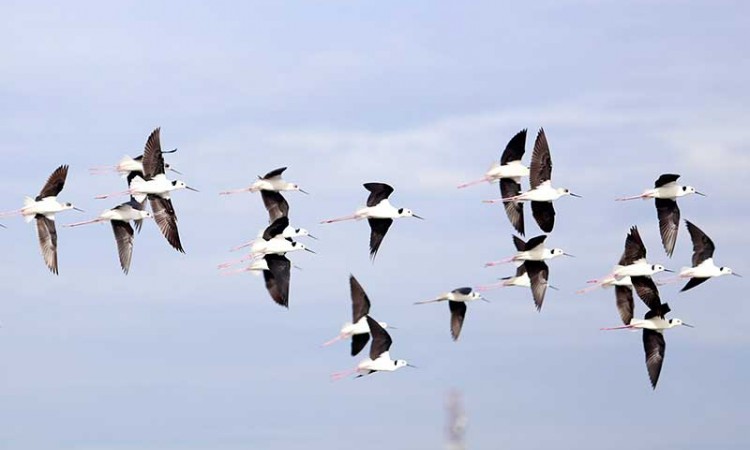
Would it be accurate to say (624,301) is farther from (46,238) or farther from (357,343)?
(46,238)

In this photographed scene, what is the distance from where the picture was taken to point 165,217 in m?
34.9

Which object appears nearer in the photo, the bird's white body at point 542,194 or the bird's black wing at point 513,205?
the bird's white body at point 542,194

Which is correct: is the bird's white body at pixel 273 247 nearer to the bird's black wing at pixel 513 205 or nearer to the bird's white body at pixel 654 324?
the bird's black wing at pixel 513 205

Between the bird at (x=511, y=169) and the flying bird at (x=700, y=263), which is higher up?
the bird at (x=511, y=169)

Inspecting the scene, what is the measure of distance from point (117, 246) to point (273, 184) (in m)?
5.29

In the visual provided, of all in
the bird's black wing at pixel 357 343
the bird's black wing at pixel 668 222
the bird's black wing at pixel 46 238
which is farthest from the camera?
Answer: the bird's black wing at pixel 46 238

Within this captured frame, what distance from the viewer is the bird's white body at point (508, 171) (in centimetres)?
3659

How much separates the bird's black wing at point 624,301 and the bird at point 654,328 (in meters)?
0.51

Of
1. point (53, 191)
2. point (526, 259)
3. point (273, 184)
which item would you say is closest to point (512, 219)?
point (526, 259)

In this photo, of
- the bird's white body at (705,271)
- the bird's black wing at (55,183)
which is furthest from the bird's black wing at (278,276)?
the bird's white body at (705,271)

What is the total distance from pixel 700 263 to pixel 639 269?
2441 mm

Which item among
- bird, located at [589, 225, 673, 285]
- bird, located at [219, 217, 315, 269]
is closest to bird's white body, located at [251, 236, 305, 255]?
bird, located at [219, 217, 315, 269]

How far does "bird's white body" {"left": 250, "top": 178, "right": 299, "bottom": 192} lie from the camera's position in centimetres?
3894

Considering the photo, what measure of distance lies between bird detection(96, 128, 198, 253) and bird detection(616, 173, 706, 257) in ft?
41.4
